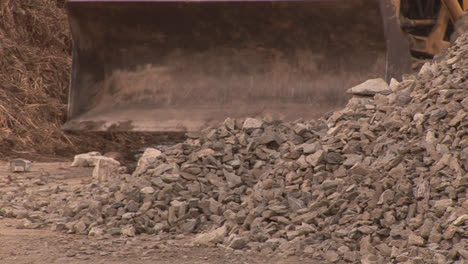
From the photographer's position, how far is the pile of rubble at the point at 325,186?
2.80 metres

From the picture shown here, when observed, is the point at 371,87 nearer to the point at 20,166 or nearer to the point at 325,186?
the point at 325,186

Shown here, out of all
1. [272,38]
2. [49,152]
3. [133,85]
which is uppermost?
[272,38]

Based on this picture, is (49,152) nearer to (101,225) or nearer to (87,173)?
(87,173)

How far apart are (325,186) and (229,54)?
1396 millimetres

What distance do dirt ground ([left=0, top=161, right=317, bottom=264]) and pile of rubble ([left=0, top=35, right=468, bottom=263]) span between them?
69mm

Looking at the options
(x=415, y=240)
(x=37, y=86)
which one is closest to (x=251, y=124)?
(x=415, y=240)

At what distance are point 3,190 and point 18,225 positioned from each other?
29.5 inches

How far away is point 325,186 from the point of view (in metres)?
3.12

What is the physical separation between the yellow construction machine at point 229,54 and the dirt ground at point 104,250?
1.12 meters

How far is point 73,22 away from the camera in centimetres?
445

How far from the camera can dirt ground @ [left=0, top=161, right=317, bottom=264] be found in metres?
2.77

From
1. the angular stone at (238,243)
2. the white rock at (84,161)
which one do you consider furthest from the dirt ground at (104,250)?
the white rock at (84,161)

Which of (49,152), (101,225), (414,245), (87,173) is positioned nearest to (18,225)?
(101,225)

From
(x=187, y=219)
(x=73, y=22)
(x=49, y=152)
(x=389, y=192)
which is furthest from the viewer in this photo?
(x=49, y=152)
